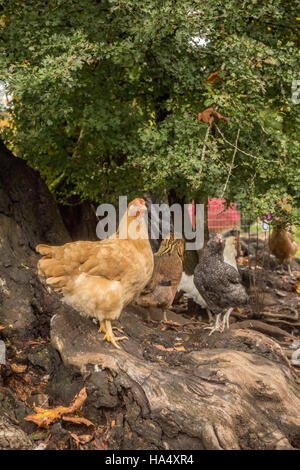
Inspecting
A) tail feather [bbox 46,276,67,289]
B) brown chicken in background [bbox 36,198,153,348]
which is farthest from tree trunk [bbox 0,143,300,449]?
tail feather [bbox 46,276,67,289]

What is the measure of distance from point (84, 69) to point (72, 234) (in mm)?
2500

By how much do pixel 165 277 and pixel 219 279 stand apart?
0.80 meters

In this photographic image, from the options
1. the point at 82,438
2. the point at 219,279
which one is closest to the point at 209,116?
the point at 219,279

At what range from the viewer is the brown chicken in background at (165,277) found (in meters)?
5.69

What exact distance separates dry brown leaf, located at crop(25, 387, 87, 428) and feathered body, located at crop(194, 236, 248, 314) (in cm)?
224

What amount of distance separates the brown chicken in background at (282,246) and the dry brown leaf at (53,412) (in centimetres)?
700

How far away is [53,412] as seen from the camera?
3.32 metres

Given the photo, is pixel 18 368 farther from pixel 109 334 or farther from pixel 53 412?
pixel 53 412

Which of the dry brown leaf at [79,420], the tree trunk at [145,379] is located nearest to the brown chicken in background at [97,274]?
the tree trunk at [145,379]

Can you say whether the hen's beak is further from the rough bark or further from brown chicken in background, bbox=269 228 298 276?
brown chicken in background, bbox=269 228 298 276

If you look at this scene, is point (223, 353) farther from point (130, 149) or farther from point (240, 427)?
point (130, 149)

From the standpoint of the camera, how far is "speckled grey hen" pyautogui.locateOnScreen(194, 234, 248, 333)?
17.1 feet

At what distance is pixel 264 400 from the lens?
358 centimetres
